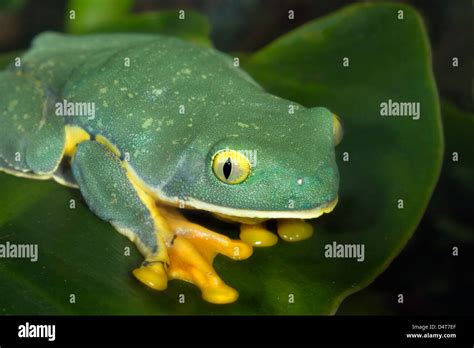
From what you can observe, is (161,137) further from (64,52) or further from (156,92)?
(64,52)

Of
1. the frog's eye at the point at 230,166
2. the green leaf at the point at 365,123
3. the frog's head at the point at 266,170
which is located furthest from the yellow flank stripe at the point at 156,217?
the green leaf at the point at 365,123

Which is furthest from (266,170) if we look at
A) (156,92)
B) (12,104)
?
(12,104)

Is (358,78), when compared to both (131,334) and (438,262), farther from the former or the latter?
(131,334)

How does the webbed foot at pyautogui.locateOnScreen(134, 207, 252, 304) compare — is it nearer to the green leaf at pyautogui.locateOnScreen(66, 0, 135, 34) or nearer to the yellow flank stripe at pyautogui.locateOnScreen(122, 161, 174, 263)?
the yellow flank stripe at pyautogui.locateOnScreen(122, 161, 174, 263)

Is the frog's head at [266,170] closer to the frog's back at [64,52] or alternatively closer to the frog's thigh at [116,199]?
the frog's thigh at [116,199]

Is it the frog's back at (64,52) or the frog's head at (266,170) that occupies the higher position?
the frog's back at (64,52)

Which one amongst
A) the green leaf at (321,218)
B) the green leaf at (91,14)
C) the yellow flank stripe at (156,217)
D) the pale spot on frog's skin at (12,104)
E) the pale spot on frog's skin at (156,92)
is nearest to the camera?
the green leaf at (321,218)
